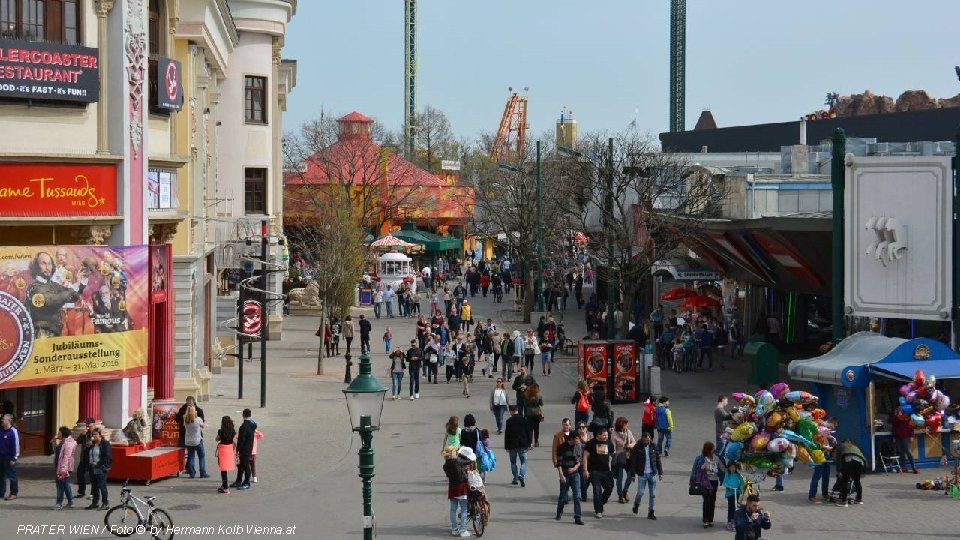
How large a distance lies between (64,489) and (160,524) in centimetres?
315

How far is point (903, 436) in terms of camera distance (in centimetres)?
2458

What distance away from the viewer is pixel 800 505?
2205 cm

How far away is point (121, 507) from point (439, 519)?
4.66 metres

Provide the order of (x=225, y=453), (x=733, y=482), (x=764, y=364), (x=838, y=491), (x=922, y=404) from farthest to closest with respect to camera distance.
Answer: (x=764, y=364) < (x=922, y=404) < (x=225, y=453) < (x=838, y=491) < (x=733, y=482)

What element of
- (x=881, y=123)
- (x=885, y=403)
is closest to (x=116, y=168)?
(x=885, y=403)

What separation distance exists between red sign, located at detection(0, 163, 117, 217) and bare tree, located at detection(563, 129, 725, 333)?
19.1 m

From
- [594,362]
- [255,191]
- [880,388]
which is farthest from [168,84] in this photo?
[255,191]

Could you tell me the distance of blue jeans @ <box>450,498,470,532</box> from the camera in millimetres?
19688

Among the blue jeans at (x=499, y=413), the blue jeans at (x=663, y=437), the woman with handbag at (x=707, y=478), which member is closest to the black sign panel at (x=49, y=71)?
the blue jeans at (x=499, y=413)

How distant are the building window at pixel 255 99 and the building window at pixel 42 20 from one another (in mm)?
26423

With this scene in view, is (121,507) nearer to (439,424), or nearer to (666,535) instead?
(666,535)

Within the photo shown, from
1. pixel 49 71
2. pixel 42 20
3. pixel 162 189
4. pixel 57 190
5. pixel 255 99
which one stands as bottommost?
pixel 57 190

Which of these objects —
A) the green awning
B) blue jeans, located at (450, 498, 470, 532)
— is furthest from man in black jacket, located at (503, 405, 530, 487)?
the green awning

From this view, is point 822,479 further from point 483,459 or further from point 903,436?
point 483,459
